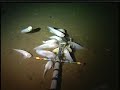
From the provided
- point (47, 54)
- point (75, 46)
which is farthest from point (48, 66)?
point (75, 46)

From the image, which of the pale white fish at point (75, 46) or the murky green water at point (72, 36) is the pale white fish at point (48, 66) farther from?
the pale white fish at point (75, 46)

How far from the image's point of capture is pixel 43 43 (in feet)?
4.49

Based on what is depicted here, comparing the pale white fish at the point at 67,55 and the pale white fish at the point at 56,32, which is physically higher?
the pale white fish at the point at 56,32

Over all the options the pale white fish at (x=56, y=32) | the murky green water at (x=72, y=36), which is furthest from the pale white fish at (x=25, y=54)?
the pale white fish at (x=56, y=32)

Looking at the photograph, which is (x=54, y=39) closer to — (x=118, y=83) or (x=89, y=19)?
(x=89, y=19)

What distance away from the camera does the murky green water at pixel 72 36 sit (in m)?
1.31

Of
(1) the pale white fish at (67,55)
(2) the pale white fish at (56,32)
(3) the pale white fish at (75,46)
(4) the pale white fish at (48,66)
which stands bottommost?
(4) the pale white fish at (48,66)

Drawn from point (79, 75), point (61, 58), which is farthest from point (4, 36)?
point (79, 75)

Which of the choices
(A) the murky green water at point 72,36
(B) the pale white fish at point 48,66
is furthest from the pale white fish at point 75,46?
(B) the pale white fish at point 48,66

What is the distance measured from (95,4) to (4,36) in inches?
21.9

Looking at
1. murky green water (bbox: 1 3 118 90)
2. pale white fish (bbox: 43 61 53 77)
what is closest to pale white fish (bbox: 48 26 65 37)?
murky green water (bbox: 1 3 118 90)

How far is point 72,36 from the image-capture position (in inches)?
53.0

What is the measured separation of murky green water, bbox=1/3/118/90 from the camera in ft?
4.31

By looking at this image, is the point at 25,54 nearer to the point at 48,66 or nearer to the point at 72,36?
the point at 48,66
